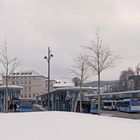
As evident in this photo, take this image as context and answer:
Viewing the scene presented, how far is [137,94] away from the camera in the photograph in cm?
5075

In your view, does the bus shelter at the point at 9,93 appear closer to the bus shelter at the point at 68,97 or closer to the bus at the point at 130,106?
the bus shelter at the point at 68,97

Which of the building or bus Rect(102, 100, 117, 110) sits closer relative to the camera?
bus Rect(102, 100, 117, 110)

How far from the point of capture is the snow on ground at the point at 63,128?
4.53 meters

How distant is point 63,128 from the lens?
16.0ft

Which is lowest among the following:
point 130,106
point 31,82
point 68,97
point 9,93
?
point 130,106

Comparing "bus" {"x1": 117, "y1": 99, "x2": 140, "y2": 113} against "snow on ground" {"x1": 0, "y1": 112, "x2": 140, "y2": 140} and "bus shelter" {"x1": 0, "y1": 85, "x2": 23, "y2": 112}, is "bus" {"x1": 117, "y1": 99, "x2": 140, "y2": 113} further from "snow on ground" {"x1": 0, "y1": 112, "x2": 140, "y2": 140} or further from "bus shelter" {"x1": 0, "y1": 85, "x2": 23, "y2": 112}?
"snow on ground" {"x1": 0, "y1": 112, "x2": 140, "y2": 140}

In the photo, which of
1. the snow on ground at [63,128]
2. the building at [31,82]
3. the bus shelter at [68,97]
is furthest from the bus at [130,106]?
the building at [31,82]

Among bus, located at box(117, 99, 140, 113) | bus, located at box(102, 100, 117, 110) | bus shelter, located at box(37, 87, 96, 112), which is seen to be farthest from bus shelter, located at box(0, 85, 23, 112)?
bus, located at box(102, 100, 117, 110)

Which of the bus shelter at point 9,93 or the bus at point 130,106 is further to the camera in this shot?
the bus at point 130,106

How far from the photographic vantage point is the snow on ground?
4.53m

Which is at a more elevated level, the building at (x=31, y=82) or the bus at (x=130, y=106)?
the building at (x=31, y=82)

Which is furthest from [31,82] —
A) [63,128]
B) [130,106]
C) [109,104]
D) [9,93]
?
[63,128]

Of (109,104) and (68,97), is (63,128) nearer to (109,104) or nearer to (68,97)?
(68,97)

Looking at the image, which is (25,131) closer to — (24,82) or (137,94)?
(137,94)
